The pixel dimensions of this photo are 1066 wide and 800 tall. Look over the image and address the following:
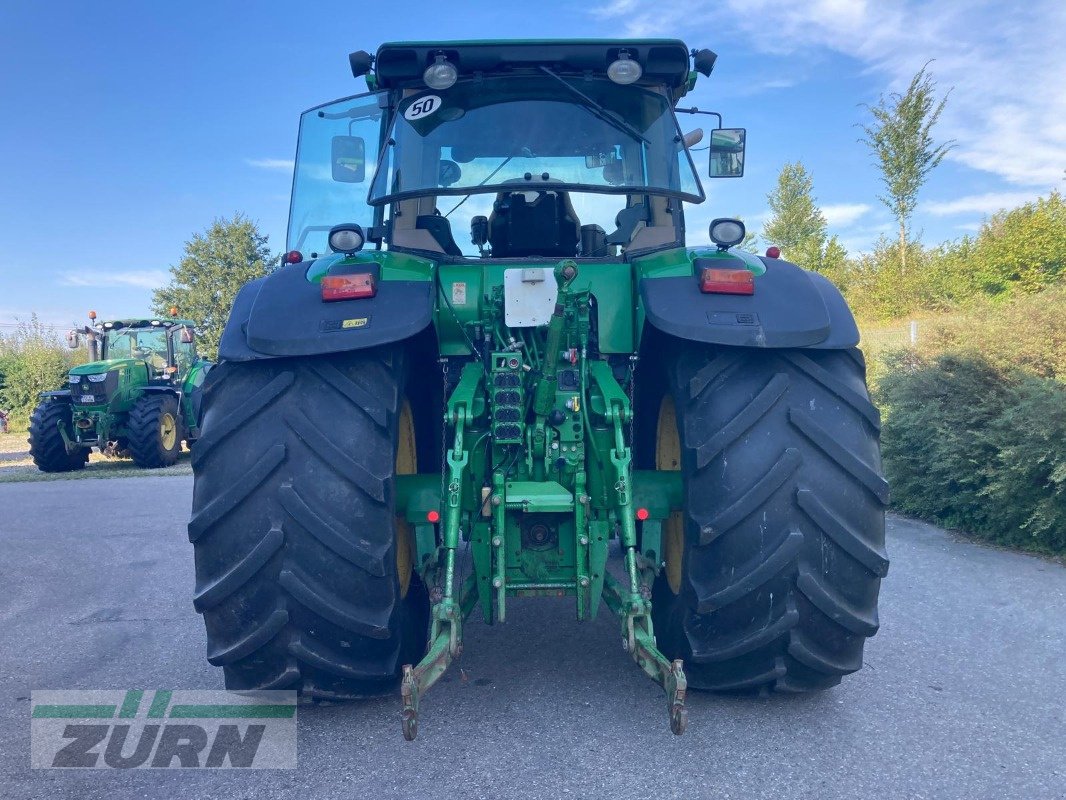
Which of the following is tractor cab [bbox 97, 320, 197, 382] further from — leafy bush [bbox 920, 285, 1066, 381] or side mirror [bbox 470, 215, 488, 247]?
leafy bush [bbox 920, 285, 1066, 381]

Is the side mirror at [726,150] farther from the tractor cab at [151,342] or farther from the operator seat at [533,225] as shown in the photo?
the tractor cab at [151,342]

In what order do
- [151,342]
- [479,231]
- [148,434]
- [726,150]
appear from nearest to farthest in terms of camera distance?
[479,231] < [726,150] < [148,434] < [151,342]

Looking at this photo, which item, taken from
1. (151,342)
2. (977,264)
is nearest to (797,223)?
(977,264)

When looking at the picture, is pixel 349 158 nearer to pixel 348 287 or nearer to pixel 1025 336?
pixel 348 287

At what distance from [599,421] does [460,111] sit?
154cm

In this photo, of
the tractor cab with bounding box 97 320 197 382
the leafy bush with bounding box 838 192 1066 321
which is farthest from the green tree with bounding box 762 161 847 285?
the tractor cab with bounding box 97 320 197 382

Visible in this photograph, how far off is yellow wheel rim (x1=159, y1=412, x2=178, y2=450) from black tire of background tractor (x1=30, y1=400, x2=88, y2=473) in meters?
1.52

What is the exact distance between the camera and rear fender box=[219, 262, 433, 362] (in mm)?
2760

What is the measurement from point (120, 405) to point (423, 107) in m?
12.8

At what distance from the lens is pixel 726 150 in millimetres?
4250

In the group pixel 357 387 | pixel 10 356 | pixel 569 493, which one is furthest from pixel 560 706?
pixel 10 356

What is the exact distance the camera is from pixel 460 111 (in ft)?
11.8

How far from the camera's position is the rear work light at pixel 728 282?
2895mm

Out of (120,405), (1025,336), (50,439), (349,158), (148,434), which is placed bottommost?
(50,439)
